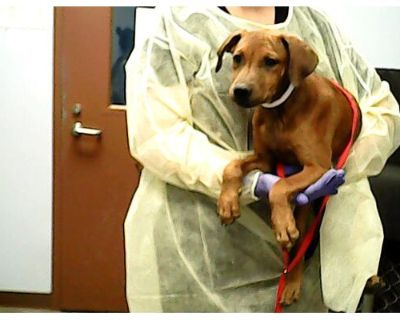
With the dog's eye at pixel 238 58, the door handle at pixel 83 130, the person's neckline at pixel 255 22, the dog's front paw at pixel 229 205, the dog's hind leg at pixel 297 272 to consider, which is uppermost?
the person's neckline at pixel 255 22

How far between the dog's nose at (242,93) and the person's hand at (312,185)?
0.11 m

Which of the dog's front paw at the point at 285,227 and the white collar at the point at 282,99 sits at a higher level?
the white collar at the point at 282,99

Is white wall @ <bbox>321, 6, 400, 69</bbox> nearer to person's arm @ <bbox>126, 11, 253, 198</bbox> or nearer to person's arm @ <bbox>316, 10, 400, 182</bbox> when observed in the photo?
person's arm @ <bbox>316, 10, 400, 182</bbox>

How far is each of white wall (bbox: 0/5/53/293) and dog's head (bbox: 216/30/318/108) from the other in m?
0.29

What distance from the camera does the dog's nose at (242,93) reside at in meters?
1.02

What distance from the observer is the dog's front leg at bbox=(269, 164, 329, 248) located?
1031mm

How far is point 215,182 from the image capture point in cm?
106

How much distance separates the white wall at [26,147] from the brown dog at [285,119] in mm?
269

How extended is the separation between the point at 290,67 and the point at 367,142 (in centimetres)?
17

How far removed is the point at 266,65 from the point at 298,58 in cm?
5

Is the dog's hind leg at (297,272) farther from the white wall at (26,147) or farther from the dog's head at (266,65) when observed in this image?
the white wall at (26,147)

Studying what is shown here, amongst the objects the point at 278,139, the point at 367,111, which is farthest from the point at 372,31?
the point at 278,139

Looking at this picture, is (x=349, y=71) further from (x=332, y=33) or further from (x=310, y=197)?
(x=310, y=197)

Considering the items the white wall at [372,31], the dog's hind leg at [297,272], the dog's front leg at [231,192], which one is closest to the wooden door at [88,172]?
the dog's front leg at [231,192]
